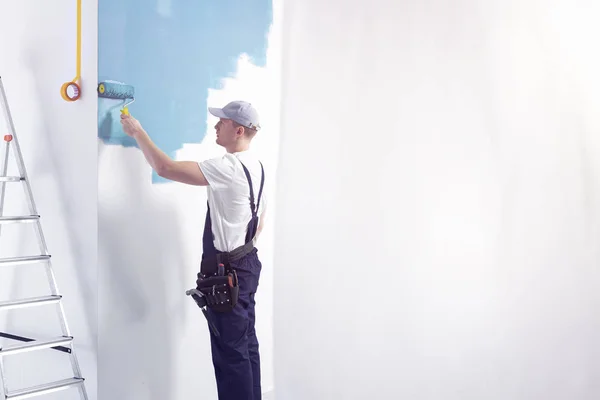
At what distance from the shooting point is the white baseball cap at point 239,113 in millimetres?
2771

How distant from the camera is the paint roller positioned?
8.33 ft

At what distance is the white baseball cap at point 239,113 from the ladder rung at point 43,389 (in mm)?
1209

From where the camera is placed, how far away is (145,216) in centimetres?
278

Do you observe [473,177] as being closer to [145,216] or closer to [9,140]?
[145,216]

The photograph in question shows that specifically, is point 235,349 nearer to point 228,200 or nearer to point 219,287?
point 219,287

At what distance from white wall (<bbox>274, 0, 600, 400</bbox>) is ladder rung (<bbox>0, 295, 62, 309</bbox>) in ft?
4.14

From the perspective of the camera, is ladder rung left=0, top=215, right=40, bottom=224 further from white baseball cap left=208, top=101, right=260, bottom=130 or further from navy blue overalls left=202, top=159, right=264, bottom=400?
white baseball cap left=208, top=101, right=260, bottom=130

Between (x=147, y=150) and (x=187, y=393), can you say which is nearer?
(x=147, y=150)

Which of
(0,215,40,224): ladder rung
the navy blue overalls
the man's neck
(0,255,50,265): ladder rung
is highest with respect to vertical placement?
the man's neck

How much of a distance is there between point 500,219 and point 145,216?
1.50 metres

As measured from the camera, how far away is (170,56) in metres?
2.85

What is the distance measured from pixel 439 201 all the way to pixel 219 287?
1.03 metres

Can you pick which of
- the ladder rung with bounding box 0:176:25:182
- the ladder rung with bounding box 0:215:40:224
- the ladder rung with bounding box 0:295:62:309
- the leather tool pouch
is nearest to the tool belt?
the leather tool pouch

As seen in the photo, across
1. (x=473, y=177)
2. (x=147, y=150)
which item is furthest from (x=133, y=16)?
(x=473, y=177)
